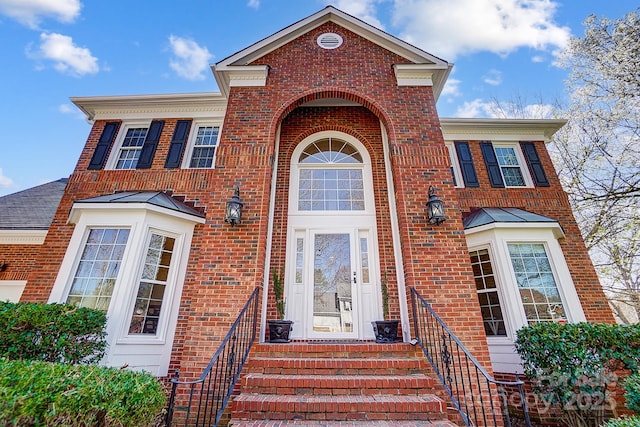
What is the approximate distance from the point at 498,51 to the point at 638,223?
7.73 meters

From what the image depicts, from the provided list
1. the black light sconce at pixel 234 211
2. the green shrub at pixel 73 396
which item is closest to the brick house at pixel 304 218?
the black light sconce at pixel 234 211

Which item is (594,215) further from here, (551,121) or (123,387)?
(123,387)

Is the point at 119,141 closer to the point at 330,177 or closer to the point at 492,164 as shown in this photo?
the point at 330,177

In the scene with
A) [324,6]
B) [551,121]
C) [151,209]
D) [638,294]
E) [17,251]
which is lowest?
[638,294]

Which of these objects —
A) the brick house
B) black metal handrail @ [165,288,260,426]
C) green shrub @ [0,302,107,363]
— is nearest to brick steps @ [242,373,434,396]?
black metal handrail @ [165,288,260,426]

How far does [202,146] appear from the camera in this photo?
7.23 meters

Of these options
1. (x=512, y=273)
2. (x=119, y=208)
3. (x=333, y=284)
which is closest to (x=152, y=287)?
(x=119, y=208)

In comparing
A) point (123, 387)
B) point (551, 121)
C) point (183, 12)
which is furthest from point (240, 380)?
point (551, 121)

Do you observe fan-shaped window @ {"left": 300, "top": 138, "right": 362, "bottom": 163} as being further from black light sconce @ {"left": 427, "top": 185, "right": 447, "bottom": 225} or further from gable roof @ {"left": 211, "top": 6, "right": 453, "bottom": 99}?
black light sconce @ {"left": 427, "top": 185, "right": 447, "bottom": 225}

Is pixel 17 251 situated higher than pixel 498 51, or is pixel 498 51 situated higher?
pixel 498 51

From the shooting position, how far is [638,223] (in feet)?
27.9

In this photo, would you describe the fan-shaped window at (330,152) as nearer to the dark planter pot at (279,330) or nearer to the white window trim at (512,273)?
the white window trim at (512,273)

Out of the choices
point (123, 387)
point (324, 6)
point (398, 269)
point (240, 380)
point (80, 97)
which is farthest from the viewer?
point (80, 97)

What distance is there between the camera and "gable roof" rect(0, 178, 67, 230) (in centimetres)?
680
